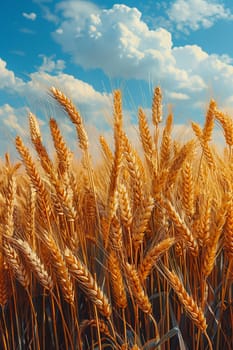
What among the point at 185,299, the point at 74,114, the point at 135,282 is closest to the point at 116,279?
the point at 135,282

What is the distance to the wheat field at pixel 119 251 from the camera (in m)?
1.99

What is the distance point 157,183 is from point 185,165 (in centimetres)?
23

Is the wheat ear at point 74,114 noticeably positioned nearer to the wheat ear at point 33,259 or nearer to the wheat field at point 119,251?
the wheat field at point 119,251

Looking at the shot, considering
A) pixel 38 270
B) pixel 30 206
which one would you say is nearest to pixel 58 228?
pixel 30 206

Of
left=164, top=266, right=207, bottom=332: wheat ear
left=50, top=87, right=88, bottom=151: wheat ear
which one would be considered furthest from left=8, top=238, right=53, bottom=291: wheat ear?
left=50, top=87, right=88, bottom=151: wheat ear

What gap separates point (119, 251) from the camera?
2156 millimetres

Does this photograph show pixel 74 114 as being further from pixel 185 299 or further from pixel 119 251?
pixel 185 299

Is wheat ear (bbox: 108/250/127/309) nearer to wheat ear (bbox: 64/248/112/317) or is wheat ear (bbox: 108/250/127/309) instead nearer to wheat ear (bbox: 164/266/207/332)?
wheat ear (bbox: 64/248/112/317)

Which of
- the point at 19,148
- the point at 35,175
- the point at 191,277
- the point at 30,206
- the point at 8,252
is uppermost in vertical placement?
the point at 19,148

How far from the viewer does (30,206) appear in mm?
2283

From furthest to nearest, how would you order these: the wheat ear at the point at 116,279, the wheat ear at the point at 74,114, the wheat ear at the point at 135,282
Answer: the wheat ear at the point at 74,114 → the wheat ear at the point at 116,279 → the wheat ear at the point at 135,282

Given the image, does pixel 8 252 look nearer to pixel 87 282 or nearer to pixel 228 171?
pixel 87 282

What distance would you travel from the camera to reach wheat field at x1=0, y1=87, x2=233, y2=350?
199 centimetres

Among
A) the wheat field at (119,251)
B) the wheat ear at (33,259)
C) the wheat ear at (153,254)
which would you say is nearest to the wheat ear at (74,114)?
the wheat field at (119,251)
